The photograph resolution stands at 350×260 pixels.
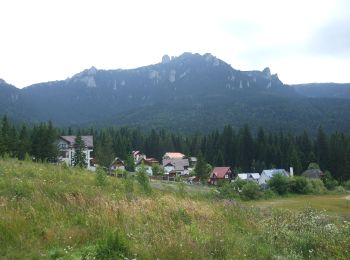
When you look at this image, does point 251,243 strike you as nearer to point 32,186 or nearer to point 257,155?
point 32,186

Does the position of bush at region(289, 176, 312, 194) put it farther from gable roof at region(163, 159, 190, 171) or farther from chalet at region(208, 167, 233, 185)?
gable roof at region(163, 159, 190, 171)

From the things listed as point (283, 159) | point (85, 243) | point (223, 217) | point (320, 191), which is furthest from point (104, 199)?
point (283, 159)

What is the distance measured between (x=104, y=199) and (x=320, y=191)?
64.3 metres

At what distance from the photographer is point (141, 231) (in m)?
7.55

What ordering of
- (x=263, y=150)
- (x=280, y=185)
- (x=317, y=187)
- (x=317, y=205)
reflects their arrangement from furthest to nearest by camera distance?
(x=263, y=150)
(x=317, y=187)
(x=280, y=185)
(x=317, y=205)

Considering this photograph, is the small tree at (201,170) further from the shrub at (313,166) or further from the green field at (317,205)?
the green field at (317,205)

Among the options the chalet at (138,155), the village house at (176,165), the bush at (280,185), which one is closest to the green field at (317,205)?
the bush at (280,185)

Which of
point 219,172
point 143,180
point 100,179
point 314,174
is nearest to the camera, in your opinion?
point 100,179

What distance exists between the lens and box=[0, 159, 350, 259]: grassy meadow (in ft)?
21.3

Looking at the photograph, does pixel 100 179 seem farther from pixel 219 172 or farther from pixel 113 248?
pixel 219 172

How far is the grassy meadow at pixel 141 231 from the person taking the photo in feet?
21.3

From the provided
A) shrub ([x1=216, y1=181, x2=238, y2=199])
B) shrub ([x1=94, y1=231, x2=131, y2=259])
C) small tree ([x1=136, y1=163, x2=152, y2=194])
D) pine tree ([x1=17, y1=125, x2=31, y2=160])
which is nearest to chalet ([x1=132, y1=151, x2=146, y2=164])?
pine tree ([x1=17, y1=125, x2=31, y2=160])

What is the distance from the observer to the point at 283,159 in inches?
3880

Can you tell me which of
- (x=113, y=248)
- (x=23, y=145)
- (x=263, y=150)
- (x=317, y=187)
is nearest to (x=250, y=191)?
(x=317, y=187)
